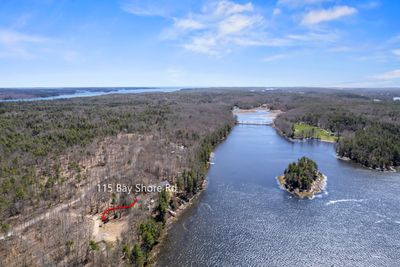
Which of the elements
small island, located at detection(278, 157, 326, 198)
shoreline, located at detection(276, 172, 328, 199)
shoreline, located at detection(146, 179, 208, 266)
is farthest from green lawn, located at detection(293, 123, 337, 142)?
shoreline, located at detection(146, 179, 208, 266)

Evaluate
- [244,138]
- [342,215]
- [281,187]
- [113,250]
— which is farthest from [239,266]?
[244,138]

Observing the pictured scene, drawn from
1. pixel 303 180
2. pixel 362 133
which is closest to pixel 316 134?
pixel 362 133

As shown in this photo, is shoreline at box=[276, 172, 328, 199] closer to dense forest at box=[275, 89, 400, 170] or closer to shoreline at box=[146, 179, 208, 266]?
shoreline at box=[146, 179, 208, 266]

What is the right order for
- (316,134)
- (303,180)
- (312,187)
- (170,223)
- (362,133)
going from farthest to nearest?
(316,134), (362,133), (312,187), (303,180), (170,223)

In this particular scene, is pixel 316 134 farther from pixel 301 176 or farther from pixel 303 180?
pixel 303 180

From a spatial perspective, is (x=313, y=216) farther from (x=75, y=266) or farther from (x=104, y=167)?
(x=104, y=167)

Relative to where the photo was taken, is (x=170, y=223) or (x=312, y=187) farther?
(x=312, y=187)
